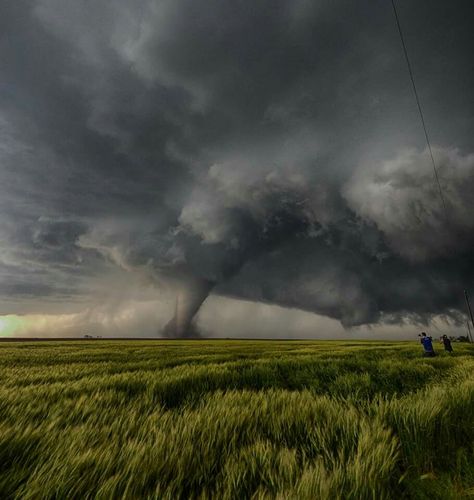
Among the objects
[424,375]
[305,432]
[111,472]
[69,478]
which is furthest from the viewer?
[424,375]

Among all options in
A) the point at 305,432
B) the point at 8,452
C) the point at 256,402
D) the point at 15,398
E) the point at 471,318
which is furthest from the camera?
the point at 471,318

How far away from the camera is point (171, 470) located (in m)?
1.50

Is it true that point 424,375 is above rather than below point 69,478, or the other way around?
below

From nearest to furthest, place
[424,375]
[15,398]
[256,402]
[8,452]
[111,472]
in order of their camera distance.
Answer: [111,472]
[8,452]
[256,402]
[15,398]
[424,375]

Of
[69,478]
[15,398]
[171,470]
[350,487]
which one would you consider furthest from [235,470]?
[15,398]

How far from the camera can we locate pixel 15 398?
3137 mm

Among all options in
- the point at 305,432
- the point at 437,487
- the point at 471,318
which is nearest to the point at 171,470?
the point at 305,432

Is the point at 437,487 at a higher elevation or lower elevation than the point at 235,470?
lower

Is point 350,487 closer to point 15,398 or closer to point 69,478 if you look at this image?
point 69,478

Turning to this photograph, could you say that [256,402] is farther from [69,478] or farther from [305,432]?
[69,478]

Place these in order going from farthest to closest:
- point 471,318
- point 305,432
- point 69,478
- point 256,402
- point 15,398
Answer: point 471,318, point 15,398, point 256,402, point 305,432, point 69,478

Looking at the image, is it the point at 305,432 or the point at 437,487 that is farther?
the point at 305,432

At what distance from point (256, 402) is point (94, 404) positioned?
1600 mm

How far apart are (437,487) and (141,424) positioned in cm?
186
